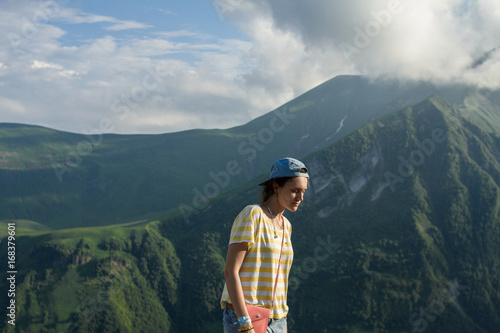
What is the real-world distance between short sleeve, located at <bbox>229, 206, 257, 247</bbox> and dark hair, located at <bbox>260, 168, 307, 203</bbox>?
0.86 meters

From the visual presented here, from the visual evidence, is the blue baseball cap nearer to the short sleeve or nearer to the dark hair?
the dark hair

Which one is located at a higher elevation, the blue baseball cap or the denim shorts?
the blue baseball cap

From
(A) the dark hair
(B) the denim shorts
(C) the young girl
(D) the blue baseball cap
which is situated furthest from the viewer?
(A) the dark hair

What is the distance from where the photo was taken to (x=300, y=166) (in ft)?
28.0

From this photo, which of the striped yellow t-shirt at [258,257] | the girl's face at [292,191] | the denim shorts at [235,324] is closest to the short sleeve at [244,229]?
the striped yellow t-shirt at [258,257]

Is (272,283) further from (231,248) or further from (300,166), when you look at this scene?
(300,166)

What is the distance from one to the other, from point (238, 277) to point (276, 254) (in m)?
0.84

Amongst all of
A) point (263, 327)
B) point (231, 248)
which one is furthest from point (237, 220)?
point (263, 327)

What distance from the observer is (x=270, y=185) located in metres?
8.72

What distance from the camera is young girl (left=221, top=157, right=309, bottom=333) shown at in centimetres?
777

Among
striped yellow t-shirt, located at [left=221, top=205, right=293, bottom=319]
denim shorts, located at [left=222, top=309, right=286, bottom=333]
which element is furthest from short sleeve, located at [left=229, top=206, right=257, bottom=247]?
denim shorts, located at [left=222, top=309, right=286, bottom=333]

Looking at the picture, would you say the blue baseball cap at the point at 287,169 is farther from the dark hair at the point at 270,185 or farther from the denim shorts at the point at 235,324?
the denim shorts at the point at 235,324

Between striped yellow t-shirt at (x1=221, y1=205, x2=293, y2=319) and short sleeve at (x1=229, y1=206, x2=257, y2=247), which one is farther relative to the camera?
striped yellow t-shirt at (x1=221, y1=205, x2=293, y2=319)

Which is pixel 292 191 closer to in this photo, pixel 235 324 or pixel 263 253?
pixel 263 253
